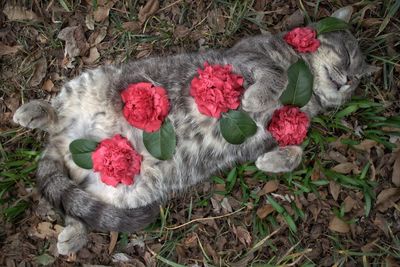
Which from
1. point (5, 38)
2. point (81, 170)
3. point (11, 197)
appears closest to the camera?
point (81, 170)

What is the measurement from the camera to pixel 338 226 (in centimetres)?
324

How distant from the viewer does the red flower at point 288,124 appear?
9.46 feet

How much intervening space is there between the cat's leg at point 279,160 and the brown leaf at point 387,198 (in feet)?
2.58

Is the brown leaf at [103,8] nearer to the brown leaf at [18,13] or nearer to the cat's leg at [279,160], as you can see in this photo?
the brown leaf at [18,13]

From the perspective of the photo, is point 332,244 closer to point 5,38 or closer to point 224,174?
point 224,174

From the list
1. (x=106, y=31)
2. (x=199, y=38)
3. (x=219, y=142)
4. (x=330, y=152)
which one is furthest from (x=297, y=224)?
(x=106, y=31)

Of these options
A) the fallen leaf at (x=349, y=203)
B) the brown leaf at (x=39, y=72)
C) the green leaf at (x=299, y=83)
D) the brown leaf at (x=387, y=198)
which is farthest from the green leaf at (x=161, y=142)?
the brown leaf at (x=387, y=198)

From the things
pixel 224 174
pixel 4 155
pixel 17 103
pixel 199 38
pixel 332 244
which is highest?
pixel 199 38

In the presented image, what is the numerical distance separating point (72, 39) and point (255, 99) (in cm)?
165

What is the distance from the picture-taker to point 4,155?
327 cm

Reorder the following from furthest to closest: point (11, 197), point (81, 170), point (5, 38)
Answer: point (5, 38)
point (11, 197)
point (81, 170)

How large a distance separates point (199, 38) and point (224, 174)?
3.66 ft

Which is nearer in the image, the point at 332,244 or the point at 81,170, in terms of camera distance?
the point at 81,170

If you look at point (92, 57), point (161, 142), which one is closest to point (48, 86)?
point (92, 57)
